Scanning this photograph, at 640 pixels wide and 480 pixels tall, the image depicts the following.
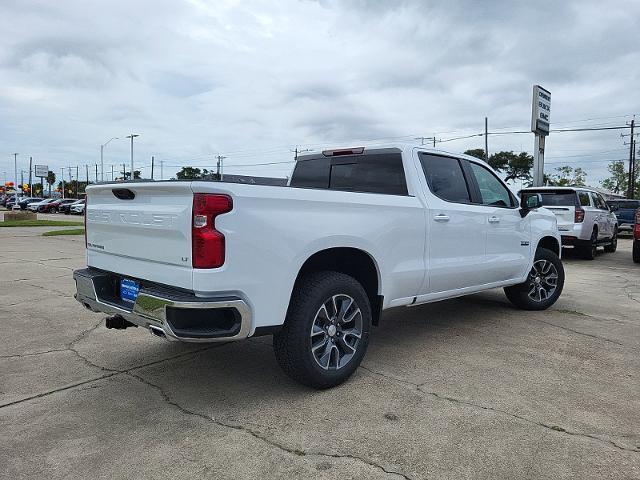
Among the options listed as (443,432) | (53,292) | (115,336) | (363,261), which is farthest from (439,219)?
(53,292)

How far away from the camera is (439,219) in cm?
452

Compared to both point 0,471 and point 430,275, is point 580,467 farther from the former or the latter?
point 0,471

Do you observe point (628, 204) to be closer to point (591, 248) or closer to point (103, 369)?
point (591, 248)

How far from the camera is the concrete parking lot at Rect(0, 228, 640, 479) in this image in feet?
8.97

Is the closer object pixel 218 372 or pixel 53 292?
pixel 218 372

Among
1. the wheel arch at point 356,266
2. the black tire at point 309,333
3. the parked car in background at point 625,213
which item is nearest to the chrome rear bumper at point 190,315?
the black tire at point 309,333

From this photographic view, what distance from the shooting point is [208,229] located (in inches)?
118

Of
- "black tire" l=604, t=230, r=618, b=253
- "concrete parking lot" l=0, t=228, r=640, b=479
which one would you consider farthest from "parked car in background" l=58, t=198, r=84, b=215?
"concrete parking lot" l=0, t=228, r=640, b=479

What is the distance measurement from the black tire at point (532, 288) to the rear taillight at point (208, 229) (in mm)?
4526

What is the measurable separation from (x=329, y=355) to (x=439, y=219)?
1.65m

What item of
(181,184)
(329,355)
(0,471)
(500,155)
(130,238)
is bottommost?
(0,471)

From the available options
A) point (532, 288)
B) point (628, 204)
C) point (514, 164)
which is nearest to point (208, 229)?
point (532, 288)

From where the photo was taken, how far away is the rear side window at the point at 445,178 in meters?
4.68

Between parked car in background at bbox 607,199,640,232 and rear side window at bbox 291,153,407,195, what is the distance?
2007 cm
